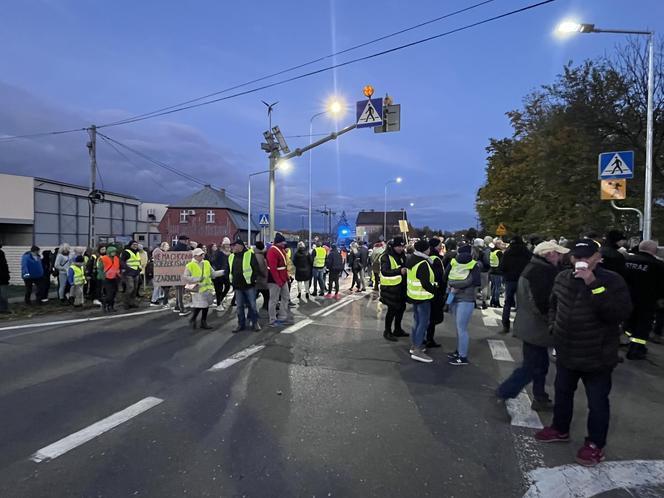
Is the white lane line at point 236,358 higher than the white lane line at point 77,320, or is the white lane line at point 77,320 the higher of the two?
the white lane line at point 236,358

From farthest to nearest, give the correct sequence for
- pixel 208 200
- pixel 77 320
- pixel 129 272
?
1. pixel 208 200
2. pixel 129 272
3. pixel 77 320

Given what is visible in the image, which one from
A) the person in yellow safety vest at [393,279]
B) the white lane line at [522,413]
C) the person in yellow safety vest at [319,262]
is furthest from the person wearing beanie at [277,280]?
the white lane line at [522,413]

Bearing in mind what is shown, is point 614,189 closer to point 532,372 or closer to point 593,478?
point 532,372

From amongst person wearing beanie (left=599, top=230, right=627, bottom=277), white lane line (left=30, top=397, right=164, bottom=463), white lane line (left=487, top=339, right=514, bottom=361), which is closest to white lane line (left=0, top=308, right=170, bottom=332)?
white lane line (left=30, top=397, right=164, bottom=463)

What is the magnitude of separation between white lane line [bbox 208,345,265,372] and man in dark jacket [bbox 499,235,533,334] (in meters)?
5.21

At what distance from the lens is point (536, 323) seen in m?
4.44

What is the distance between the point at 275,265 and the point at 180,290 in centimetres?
349

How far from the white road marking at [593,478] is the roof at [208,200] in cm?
6005

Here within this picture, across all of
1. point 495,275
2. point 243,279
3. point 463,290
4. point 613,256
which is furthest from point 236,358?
point 495,275

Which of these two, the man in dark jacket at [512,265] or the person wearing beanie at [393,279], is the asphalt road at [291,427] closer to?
the person wearing beanie at [393,279]

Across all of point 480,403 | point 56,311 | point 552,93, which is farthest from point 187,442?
point 552,93

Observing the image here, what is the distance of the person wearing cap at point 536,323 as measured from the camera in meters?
4.42

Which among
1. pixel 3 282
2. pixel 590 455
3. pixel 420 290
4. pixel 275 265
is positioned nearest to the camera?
pixel 590 455

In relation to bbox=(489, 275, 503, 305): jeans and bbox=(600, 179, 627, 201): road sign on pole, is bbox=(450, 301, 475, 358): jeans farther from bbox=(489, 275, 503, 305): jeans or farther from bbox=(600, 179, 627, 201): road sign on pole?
bbox=(600, 179, 627, 201): road sign on pole
